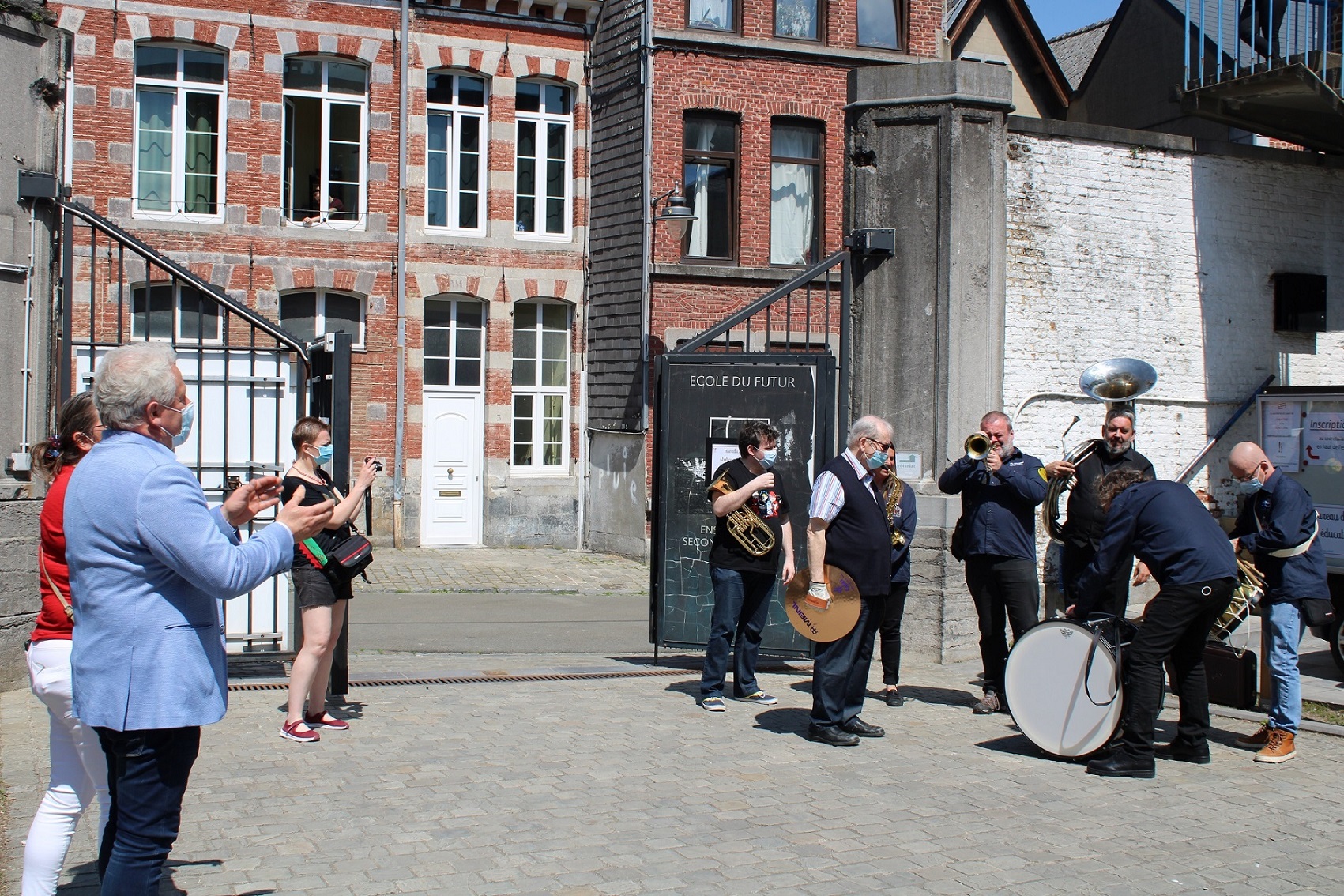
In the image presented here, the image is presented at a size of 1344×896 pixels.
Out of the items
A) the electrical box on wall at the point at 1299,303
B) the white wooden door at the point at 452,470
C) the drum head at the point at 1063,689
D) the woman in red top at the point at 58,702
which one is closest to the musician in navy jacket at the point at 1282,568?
the drum head at the point at 1063,689

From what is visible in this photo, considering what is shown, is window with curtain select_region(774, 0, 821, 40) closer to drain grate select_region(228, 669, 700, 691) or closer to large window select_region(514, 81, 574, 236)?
large window select_region(514, 81, 574, 236)

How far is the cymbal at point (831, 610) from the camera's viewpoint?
7270 mm

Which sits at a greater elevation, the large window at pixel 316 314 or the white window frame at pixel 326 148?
the white window frame at pixel 326 148

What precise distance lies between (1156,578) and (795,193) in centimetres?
1387

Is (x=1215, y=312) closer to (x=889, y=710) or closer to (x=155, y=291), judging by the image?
(x=889, y=710)

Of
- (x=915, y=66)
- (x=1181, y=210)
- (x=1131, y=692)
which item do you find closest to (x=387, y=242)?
(x=915, y=66)

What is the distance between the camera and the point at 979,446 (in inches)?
307

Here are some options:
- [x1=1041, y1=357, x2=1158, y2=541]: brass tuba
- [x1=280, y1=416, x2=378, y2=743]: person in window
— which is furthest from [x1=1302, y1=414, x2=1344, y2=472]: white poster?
[x1=280, y1=416, x2=378, y2=743]: person in window

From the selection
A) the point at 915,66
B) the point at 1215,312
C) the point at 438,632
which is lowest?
the point at 438,632

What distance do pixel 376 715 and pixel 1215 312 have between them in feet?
24.6

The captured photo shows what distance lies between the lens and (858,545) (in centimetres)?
737

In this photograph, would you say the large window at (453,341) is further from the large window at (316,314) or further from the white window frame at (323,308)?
the large window at (316,314)

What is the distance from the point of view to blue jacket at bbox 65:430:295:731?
369cm

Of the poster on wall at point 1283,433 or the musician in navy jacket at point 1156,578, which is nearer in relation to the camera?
the musician in navy jacket at point 1156,578
